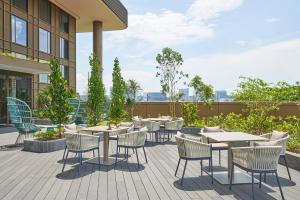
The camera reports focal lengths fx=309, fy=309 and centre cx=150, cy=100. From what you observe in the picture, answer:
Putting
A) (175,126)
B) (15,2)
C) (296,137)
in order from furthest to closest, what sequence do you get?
(15,2)
(175,126)
(296,137)

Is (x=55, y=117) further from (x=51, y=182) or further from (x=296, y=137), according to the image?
(x=296, y=137)

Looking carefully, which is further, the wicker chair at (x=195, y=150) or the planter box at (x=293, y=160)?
the planter box at (x=293, y=160)

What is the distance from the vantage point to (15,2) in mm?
17719

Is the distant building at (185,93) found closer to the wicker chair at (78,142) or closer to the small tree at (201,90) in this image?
the small tree at (201,90)

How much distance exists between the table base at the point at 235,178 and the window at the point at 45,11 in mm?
18387

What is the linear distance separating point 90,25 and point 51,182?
25.4 metres

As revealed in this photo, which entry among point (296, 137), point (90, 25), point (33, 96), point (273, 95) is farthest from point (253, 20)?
point (90, 25)

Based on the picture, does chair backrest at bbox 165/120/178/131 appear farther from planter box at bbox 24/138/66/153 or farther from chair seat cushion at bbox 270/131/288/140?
chair seat cushion at bbox 270/131/288/140

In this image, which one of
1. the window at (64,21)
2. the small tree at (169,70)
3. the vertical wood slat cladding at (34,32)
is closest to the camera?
the vertical wood slat cladding at (34,32)

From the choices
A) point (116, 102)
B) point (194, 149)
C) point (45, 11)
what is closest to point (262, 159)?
point (194, 149)

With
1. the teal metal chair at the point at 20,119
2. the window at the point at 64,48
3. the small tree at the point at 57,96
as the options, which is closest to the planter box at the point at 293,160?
the small tree at the point at 57,96

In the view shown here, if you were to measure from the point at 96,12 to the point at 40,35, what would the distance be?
5762 millimetres

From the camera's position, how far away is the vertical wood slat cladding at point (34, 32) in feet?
54.1

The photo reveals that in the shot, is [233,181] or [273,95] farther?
[273,95]
